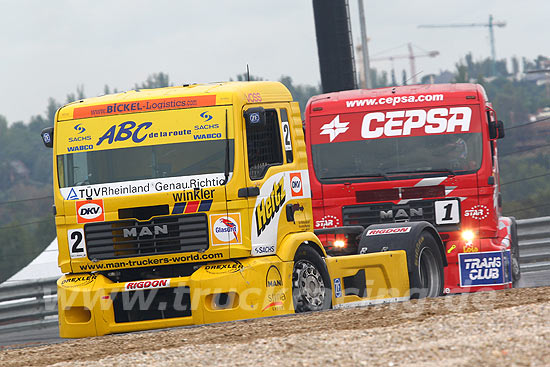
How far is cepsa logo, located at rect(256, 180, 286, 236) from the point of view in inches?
411

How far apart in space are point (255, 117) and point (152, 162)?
1.14 meters

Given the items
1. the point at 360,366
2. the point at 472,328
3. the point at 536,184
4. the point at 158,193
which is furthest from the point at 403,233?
the point at 536,184

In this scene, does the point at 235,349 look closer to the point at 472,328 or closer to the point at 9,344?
the point at 472,328

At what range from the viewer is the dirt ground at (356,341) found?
267 inches

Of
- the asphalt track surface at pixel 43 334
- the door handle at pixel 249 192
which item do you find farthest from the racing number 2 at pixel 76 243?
the asphalt track surface at pixel 43 334

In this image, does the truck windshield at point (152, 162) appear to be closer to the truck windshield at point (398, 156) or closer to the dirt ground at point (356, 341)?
the dirt ground at point (356, 341)

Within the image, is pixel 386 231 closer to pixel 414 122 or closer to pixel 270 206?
pixel 414 122

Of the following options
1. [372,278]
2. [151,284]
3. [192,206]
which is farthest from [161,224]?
[372,278]

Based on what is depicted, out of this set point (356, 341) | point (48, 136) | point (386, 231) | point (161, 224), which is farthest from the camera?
point (386, 231)

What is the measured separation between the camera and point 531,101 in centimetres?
11412

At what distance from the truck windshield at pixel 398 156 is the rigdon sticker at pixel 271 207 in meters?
3.02

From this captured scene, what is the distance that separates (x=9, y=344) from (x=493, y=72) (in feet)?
505

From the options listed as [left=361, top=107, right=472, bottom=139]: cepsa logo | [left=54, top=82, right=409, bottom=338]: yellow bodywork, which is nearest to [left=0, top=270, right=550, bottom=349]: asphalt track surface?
[left=361, top=107, right=472, bottom=139]: cepsa logo

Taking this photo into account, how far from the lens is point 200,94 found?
1055 cm
